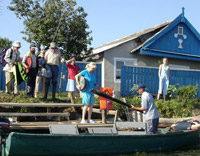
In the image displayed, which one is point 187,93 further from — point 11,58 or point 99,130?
point 11,58

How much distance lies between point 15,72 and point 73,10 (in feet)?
27.3

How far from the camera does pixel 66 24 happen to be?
18250mm

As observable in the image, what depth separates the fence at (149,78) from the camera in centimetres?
1550

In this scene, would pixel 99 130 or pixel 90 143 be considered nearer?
pixel 90 143

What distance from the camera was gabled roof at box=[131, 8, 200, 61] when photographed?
18.0m

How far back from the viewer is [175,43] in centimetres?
1914

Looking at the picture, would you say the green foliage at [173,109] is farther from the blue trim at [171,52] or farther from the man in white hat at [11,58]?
the man in white hat at [11,58]

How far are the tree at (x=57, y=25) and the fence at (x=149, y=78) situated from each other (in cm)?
405

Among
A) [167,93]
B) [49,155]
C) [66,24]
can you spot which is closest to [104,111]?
[49,155]

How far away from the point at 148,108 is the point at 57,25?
1065 centimetres

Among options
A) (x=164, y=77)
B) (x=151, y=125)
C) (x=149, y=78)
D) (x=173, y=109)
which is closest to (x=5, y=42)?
(x=149, y=78)

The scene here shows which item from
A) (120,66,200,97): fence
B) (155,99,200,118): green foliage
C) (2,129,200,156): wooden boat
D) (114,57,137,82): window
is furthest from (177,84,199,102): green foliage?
(2,129,200,156): wooden boat

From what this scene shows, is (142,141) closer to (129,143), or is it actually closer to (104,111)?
(129,143)

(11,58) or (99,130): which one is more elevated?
(11,58)
